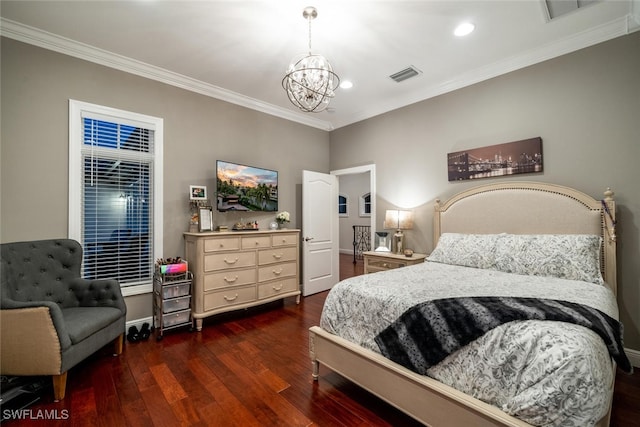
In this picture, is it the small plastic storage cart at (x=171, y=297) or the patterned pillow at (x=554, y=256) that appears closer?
the patterned pillow at (x=554, y=256)

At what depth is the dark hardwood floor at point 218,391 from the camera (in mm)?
1821

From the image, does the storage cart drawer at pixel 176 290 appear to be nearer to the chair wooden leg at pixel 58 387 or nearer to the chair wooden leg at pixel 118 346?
the chair wooden leg at pixel 118 346

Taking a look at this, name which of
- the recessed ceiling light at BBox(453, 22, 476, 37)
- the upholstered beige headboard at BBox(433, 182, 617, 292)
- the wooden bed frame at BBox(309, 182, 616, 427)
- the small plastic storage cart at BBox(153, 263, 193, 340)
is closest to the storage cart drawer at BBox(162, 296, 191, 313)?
the small plastic storage cart at BBox(153, 263, 193, 340)

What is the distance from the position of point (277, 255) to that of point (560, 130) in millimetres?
3585

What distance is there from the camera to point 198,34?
271cm

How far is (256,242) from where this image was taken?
3.73 meters

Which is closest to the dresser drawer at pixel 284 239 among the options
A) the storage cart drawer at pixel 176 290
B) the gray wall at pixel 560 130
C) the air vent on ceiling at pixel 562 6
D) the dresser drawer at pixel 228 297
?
the dresser drawer at pixel 228 297

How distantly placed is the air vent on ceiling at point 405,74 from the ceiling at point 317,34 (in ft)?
0.24

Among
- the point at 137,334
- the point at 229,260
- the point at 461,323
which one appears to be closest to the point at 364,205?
the point at 229,260

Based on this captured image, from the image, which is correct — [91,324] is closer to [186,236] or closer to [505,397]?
[186,236]

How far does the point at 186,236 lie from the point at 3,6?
2548mm

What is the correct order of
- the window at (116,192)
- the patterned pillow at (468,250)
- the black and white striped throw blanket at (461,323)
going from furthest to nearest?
the window at (116,192) < the patterned pillow at (468,250) < the black and white striped throw blanket at (461,323)

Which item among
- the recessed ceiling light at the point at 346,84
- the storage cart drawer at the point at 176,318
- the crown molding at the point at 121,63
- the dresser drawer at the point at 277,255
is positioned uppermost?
the recessed ceiling light at the point at 346,84

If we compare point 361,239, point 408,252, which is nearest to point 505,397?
point 408,252
